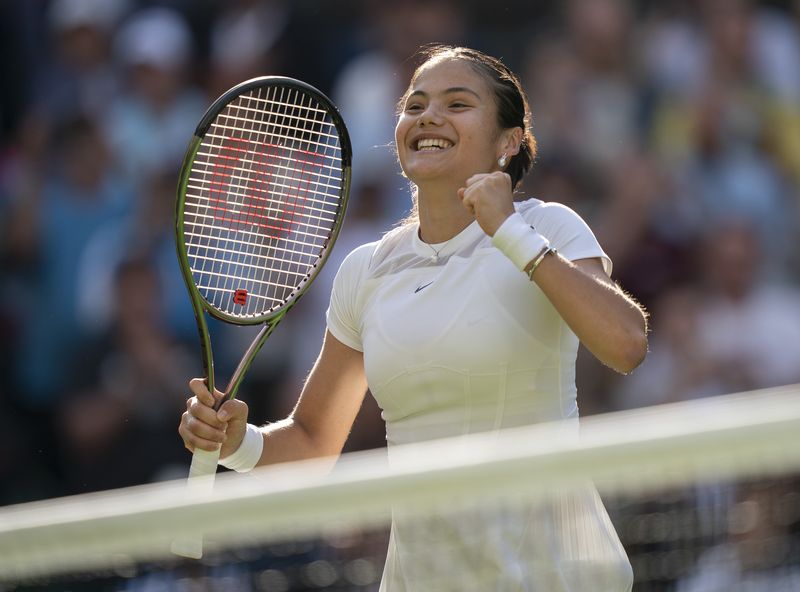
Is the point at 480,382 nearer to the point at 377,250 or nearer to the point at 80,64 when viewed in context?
the point at 377,250

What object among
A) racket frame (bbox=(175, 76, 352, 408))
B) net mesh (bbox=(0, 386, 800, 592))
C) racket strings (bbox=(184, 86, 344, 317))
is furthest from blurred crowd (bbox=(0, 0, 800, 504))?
net mesh (bbox=(0, 386, 800, 592))

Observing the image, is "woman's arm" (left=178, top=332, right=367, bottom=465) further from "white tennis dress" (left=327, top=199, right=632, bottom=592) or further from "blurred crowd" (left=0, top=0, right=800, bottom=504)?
"blurred crowd" (left=0, top=0, right=800, bottom=504)

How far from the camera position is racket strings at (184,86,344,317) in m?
4.10

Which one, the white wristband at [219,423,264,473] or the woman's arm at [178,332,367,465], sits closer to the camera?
the white wristband at [219,423,264,473]

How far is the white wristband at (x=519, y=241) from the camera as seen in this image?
2.99 meters

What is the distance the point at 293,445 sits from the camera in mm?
3586

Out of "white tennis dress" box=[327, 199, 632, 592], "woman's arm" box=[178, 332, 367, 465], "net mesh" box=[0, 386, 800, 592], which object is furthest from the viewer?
"woman's arm" box=[178, 332, 367, 465]

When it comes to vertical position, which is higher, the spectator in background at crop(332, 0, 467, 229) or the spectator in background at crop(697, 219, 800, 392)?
the spectator in background at crop(332, 0, 467, 229)

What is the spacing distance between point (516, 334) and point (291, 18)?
469 centimetres

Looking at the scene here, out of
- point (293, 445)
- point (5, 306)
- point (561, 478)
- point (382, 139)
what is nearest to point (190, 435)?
point (293, 445)

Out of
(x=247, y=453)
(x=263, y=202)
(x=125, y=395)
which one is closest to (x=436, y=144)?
(x=247, y=453)

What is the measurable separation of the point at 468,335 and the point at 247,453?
27.2 inches

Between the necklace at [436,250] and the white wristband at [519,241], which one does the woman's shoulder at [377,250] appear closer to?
the necklace at [436,250]

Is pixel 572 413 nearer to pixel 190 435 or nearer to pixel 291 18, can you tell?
pixel 190 435
